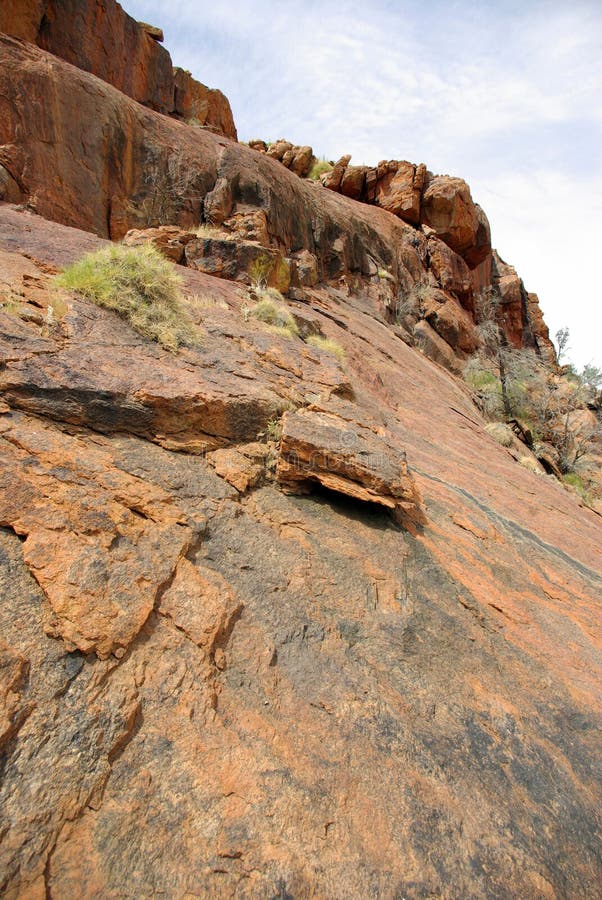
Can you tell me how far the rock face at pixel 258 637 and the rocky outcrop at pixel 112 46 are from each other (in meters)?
9.21

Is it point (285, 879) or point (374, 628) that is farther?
point (374, 628)

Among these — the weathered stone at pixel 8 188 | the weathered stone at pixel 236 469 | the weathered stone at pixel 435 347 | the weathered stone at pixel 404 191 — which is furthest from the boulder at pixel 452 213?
the weathered stone at pixel 236 469

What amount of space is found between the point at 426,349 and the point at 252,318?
12.8m

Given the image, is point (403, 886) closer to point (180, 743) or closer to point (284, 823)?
point (284, 823)

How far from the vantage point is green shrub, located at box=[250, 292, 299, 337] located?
649cm

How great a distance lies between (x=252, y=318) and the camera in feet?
21.0

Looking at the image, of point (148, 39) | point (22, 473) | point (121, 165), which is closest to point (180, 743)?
point (22, 473)

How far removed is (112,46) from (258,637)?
17.2 metres

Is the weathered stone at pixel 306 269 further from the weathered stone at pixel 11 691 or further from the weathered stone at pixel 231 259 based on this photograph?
the weathered stone at pixel 11 691

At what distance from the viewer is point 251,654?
240cm

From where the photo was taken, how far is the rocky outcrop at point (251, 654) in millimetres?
1685

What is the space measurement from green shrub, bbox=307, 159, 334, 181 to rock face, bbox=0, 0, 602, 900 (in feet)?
64.7

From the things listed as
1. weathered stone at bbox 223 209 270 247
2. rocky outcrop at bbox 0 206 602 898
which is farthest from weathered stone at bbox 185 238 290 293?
rocky outcrop at bbox 0 206 602 898

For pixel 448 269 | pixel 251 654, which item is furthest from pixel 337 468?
pixel 448 269
